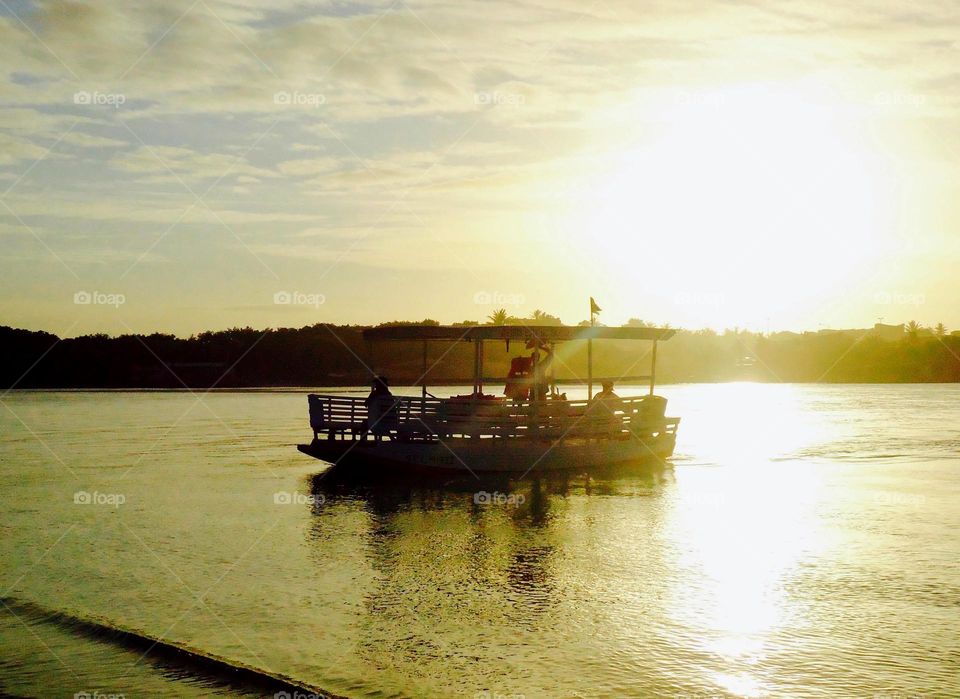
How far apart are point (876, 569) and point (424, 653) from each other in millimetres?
9414

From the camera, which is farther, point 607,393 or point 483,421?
point 607,393

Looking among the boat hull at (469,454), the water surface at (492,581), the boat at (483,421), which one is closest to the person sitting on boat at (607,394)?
the boat at (483,421)

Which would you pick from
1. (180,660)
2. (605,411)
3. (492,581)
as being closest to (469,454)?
(605,411)

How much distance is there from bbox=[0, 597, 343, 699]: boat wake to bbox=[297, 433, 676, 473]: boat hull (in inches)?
597

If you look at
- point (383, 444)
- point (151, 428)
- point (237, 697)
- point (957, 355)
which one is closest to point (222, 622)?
point (237, 697)

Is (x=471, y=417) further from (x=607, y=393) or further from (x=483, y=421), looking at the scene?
(x=607, y=393)

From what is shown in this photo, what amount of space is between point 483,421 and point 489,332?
2.71 metres

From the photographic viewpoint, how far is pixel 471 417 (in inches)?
→ 1129

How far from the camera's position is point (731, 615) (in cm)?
1380

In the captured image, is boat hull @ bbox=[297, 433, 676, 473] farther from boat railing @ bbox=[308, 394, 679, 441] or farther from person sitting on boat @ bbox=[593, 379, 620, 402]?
person sitting on boat @ bbox=[593, 379, 620, 402]

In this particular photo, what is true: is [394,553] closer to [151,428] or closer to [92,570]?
[92,570]

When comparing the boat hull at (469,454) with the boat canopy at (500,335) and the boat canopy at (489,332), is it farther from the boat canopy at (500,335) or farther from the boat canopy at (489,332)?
the boat canopy at (489,332)

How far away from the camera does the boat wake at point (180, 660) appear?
10684 millimetres

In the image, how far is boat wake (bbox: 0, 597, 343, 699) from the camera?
10684 mm
